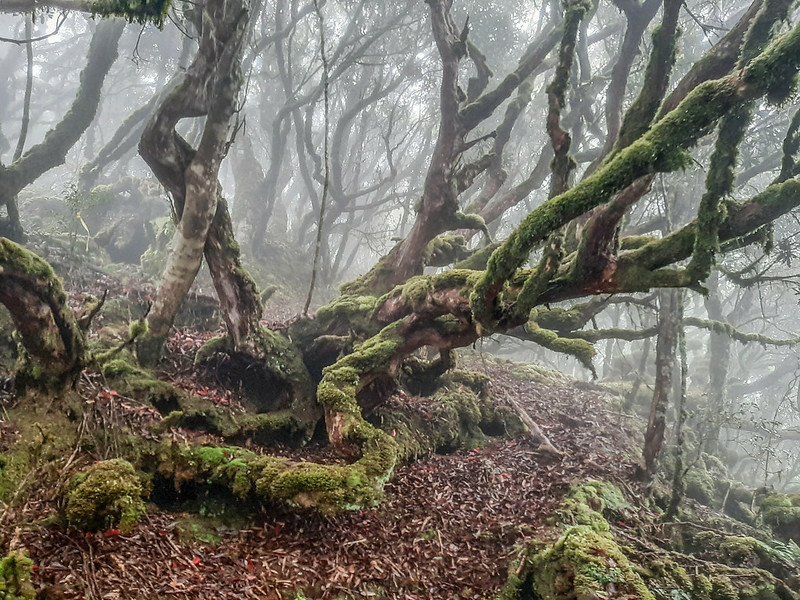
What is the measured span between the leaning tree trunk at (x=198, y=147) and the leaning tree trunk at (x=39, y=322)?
5.75ft

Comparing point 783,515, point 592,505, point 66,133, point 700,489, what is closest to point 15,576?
point 592,505

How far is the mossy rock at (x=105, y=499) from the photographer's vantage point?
11.2 feet

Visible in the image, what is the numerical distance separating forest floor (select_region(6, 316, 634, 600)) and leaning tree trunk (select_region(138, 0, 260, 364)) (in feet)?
3.65

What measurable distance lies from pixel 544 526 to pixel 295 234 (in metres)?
20.3

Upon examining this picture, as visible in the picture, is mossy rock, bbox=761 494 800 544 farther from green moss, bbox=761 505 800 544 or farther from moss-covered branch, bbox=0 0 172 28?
moss-covered branch, bbox=0 0 172 28

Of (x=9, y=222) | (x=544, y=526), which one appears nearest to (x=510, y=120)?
(x=544, y=526)

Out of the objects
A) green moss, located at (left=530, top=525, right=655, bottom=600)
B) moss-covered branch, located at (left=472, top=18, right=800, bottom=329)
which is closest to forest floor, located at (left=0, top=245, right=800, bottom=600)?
green moss, located at (left=530, top=525, right=655, bottom=600)

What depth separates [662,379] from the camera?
24.5 feet

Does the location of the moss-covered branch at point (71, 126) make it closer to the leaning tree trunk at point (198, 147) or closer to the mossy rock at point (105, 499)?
the leaning tree trunk at point (198, 147)

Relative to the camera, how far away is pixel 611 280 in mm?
5191

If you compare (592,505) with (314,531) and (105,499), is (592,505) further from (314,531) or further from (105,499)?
(105,499)

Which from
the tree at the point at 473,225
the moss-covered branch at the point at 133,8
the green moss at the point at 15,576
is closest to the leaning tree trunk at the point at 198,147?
the tree at the point at 473,225

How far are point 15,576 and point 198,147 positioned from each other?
206 inches

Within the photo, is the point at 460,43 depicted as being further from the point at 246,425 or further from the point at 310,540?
the point at 310,540
